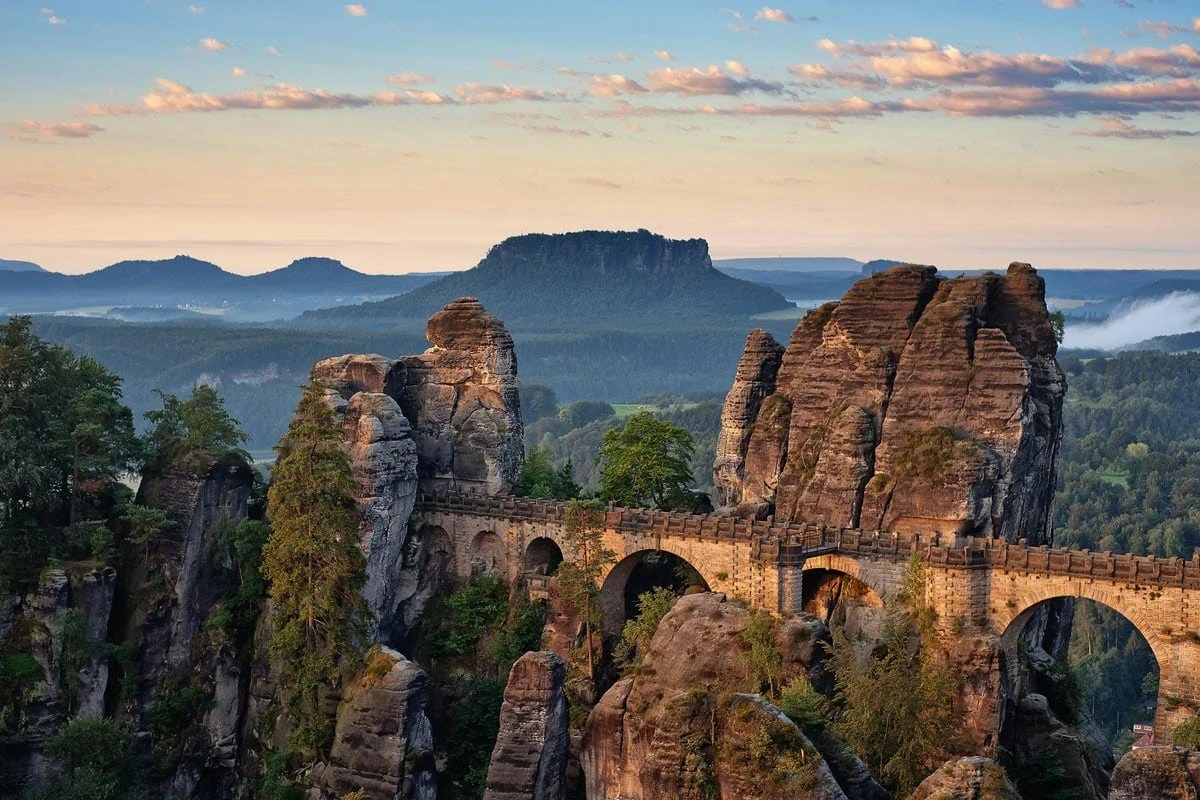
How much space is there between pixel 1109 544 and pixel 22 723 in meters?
101

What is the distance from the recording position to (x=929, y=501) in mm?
70000

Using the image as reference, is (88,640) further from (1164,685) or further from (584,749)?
(1164,685)

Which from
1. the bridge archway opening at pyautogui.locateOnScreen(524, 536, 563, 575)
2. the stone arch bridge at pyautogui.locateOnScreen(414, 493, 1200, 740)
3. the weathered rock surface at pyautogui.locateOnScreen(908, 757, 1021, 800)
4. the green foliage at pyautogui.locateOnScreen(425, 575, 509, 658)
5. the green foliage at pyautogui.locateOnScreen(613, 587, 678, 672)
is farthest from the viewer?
the bridge archway opening at pyautogui.locateOnScreen(524, 536, 563, 575)

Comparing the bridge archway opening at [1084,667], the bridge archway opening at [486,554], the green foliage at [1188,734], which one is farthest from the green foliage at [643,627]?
the green foliage at [1188,734]

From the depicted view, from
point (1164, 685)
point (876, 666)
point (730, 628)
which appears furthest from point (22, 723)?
point (1164, 685)

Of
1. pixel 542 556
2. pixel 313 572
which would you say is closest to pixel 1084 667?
pixel 542 556

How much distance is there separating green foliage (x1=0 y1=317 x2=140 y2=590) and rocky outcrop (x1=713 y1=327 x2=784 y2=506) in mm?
28051

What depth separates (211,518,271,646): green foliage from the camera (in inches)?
2972

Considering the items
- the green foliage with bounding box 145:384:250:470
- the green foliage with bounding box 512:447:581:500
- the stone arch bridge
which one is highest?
the green foliage with bounding box 145:384:250:470

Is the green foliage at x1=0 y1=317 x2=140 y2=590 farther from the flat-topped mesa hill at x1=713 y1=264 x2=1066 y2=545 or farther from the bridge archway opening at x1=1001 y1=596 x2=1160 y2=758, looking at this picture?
the bridge archway opening at x1=1001 y1=596 x2=1160 y2=758

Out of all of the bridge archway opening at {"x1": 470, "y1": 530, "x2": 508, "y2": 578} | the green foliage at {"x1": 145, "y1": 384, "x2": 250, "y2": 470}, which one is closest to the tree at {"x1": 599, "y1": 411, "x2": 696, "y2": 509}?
the bridge archway opening at {"x1": 470, "y1": 530, "x2": 508, "y2": 578}

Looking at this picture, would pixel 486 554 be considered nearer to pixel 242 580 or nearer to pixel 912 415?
pixel 242 580

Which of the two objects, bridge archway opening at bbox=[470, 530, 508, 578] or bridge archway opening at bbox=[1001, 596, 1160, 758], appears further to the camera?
bridge archway opening at bbox=[470, 530, 508, 578]

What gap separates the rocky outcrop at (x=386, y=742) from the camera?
64625 millimetres
